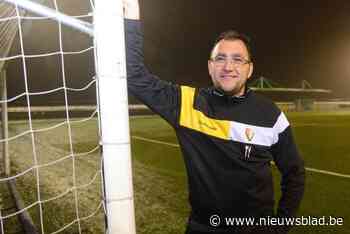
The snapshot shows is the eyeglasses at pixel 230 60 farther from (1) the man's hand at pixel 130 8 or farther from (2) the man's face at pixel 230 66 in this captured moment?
(1) the man's hand at pixel 130 8

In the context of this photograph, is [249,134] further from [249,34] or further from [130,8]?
[249,34]

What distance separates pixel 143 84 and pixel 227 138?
16.0 inches

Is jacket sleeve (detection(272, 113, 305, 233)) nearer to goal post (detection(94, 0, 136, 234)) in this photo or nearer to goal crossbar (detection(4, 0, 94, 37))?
goal post (detection(94, 0, 136, 234))

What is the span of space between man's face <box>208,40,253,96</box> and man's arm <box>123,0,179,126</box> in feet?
0.63

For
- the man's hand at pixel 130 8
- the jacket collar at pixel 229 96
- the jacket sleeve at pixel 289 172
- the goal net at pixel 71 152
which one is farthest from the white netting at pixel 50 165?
the jacket sleeve at pixel 289 172

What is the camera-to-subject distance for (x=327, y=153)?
7.00m

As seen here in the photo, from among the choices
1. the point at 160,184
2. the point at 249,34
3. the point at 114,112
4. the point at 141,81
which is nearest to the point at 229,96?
the point at 141,81

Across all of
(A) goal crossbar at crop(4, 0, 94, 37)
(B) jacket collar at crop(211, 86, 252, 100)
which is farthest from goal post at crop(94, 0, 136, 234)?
(B) jacket collar at crop(211, 86, 252, 100)

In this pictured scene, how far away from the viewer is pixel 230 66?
1.61m

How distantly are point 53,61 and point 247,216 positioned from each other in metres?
22.5

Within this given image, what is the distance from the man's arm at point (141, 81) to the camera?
1.52 metres

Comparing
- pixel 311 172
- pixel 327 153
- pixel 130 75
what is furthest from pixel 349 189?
pixel 130 75

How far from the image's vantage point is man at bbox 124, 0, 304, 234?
159cm

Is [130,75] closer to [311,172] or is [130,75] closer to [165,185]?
[165,185]
